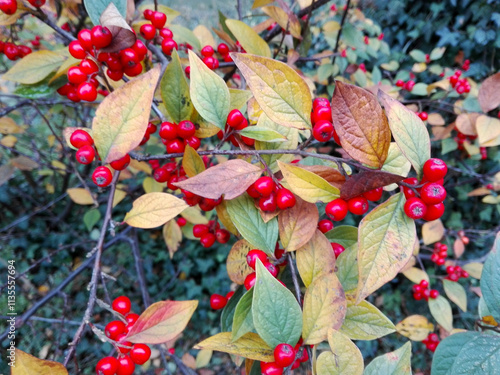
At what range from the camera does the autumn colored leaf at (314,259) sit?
2.97ft

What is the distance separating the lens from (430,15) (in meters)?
4.39

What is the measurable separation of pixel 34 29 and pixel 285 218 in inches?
108

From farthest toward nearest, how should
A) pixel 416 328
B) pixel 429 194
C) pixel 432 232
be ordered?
pixel 432 232, pixel 416 328, pixel 429 194

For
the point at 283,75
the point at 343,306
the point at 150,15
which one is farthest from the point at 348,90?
the point at 150,15

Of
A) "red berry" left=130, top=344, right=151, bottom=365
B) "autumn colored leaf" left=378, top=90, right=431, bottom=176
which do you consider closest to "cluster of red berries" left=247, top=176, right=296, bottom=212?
"autumn colored leaf" left=378, top=90, right=431, bottom=176

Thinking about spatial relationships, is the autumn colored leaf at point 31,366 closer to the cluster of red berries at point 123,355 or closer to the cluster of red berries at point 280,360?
the cluster of red berries at point 123,355

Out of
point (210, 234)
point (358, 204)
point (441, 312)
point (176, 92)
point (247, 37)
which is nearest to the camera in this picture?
point (358, 204)

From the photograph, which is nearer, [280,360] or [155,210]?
[280,360]

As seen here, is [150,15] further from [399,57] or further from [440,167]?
[399,57]

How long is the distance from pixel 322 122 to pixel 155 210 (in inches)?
22.9

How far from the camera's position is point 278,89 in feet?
2.81

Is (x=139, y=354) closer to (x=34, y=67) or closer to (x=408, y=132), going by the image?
(x=408, y=132)

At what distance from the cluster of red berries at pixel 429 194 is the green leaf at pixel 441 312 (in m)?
1.76

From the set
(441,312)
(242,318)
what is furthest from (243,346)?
(441,312)
